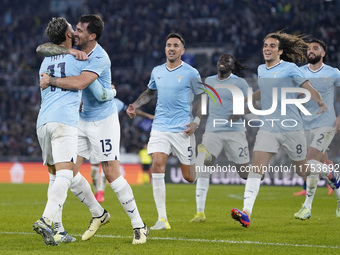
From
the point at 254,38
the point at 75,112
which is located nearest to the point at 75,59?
the point at 75,112

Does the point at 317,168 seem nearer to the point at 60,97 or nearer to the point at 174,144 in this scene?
the point at 174,144

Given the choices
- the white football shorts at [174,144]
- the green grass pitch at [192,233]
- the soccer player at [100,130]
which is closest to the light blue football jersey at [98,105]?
the soccer player at [100,130]

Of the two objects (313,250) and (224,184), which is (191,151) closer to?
(313,250)

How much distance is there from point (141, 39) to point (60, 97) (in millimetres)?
26250

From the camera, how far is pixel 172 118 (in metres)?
9.01

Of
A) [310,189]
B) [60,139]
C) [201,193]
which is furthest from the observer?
[310,189]

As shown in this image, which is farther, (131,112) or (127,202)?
(131,112)

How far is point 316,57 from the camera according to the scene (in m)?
10.5

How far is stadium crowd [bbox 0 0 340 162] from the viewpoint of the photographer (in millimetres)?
27750

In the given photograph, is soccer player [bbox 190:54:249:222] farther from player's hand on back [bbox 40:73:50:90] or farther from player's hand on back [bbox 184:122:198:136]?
player's hand on back [bbox 40:73:50:90]

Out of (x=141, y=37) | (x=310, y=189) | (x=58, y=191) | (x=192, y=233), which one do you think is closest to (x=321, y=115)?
(x=310, y=189)

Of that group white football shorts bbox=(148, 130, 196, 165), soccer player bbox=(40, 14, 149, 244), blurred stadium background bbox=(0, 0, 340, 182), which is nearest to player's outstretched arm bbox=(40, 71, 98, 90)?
soccer player bbox=(40, 14, 149, 244)

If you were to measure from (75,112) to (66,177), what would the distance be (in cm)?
69

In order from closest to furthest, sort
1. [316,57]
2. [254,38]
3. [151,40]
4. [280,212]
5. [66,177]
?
1. [66,177]
2. [316,57]
3. [280,212]
4. [254,38]
5. [151,40]
